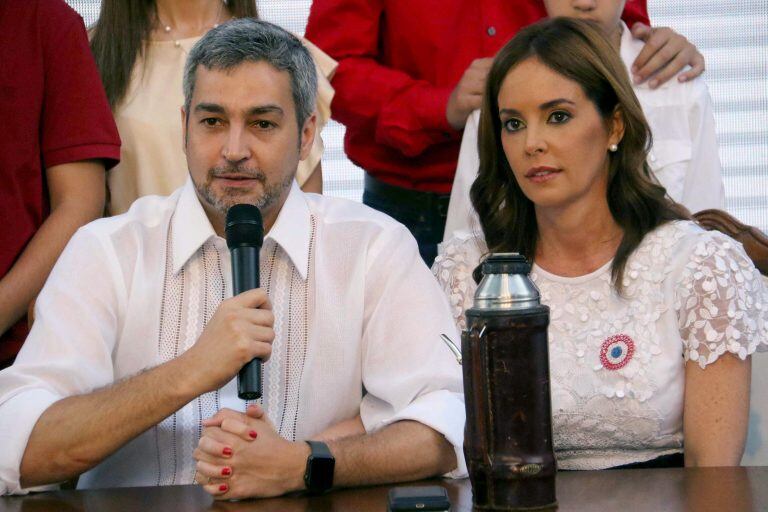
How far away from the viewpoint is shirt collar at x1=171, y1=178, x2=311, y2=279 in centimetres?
265

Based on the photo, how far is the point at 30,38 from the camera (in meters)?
3.09

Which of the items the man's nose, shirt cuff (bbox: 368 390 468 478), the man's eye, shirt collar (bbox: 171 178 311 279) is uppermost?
the man's eye

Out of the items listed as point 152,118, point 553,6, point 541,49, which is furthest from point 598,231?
point 152,118

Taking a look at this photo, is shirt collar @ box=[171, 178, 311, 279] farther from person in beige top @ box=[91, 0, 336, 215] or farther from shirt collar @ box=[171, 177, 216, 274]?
person in beige top @ box=[91, 0, 336, 215]

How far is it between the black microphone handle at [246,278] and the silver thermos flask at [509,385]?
0.45 m

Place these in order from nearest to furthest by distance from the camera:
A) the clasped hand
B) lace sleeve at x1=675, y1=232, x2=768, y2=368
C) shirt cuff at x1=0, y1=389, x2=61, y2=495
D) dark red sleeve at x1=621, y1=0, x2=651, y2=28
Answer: the clasped hand, shirt cuff at x1=0, y1=389, x2=61, y2=495, lace sleeve at x1=675, y1=232, x2=768, y2=368, dark red sleeve at x1=621, y1=0, x2=651, y2=28

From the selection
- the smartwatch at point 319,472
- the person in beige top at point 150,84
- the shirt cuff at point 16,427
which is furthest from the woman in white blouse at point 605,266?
the shirt cuff at point 16,427

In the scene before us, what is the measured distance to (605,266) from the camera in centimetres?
296

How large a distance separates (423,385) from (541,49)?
36.8 inches

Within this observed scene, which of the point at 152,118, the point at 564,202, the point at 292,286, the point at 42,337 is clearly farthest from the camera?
the point at 152,118

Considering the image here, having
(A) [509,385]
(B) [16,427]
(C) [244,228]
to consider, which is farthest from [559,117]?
(B) [16,427]

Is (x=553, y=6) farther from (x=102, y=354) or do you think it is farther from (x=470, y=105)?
(x=102, y=354)

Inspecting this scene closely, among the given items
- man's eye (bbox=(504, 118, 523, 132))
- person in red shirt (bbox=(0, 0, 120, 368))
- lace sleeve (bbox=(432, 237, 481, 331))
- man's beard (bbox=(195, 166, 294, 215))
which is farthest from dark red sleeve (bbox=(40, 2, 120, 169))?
man's eye (bbox=(504, 118, 523, 132))

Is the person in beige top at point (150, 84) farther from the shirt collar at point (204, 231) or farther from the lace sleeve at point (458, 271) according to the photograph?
the shirt collar at point (204, 231)
